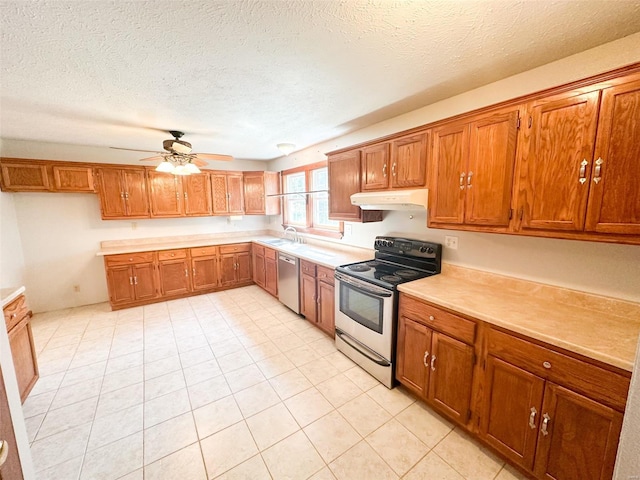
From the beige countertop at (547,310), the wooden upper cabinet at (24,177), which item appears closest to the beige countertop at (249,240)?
the wooden upper cabinet at (24,177)

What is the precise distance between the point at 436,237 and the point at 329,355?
66.0 inches

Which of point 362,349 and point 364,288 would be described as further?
point 362,349

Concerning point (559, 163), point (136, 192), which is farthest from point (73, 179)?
point (559, 163)

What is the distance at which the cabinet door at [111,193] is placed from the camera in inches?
157

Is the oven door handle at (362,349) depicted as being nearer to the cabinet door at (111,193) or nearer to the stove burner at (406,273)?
the stove burner at (406,273)

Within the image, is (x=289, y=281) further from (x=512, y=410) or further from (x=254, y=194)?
(x=512, y=410)

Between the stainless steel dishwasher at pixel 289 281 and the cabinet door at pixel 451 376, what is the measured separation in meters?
2.10

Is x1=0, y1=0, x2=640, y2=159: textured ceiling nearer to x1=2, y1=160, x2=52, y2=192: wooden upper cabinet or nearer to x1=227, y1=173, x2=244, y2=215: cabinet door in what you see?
x1=2, y1=160, x2=52, y2=192: wooden upper cabinet

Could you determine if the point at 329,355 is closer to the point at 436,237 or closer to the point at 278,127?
the point at 436,237

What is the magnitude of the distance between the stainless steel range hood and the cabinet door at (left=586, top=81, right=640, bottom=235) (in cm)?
101

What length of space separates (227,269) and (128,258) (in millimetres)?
1533

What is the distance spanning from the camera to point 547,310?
167cm

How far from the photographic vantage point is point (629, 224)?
1313 mm

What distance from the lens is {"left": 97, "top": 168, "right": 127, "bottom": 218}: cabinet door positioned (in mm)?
3977
